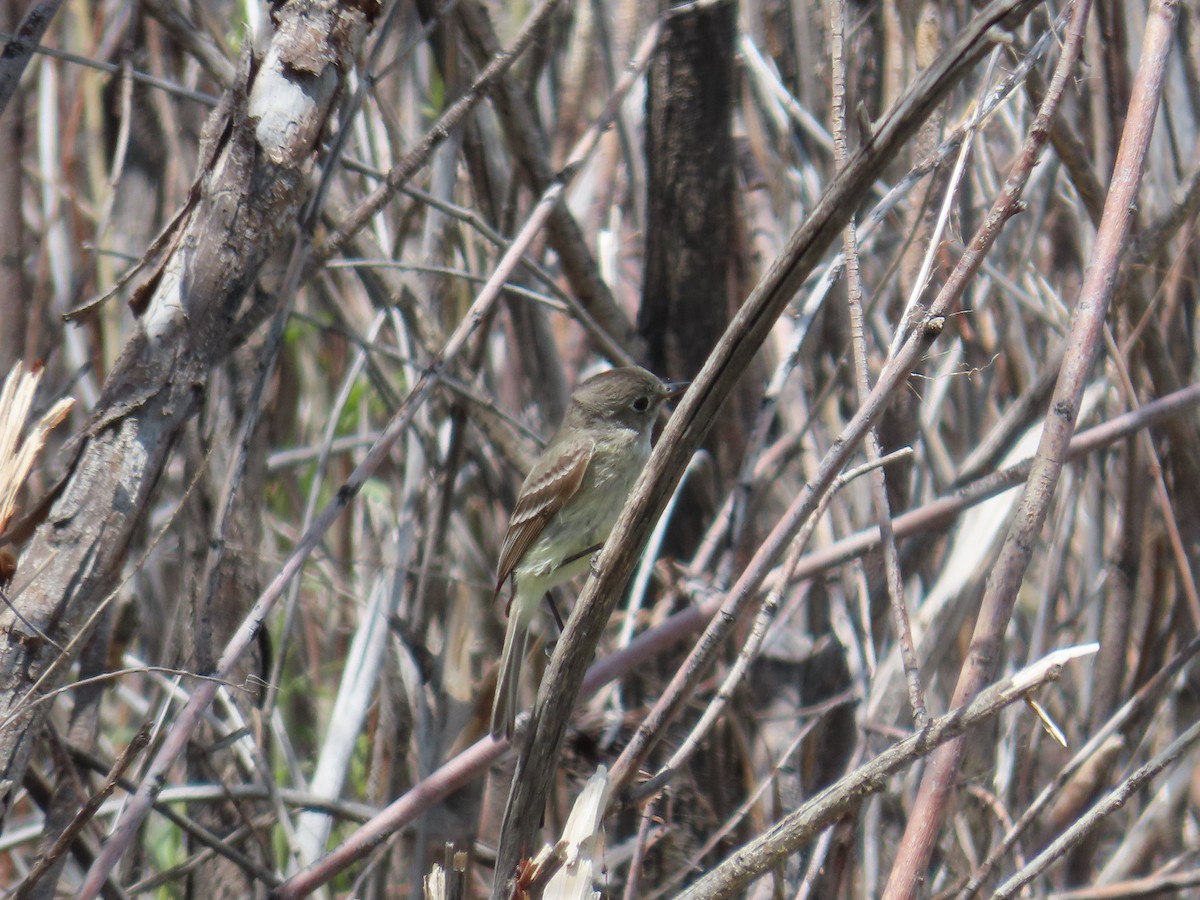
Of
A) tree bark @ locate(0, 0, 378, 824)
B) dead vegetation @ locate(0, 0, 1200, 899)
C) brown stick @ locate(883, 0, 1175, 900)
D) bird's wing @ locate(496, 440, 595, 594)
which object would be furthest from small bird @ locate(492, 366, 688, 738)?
brown stick @ locate(883, 0, 1175, 900)

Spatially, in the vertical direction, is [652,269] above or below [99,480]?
above

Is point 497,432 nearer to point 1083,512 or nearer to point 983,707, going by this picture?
point 1083,512

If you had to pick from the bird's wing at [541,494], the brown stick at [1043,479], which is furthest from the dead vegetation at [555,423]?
the bird's wing at [541,494]

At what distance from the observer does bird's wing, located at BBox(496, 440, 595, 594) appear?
3756 millimetres

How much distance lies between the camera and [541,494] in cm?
379

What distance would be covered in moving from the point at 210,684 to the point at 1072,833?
1533 millimetres

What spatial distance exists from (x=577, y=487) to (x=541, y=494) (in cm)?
15

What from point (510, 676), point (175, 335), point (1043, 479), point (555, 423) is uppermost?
point (175, 335)

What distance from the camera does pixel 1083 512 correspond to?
4.10m

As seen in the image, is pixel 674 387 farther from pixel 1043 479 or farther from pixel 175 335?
pixel 1043 479

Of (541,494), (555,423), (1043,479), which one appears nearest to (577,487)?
(541,494)

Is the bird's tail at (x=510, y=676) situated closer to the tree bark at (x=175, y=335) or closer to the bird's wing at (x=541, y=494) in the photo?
the bird's wing at (x=541, y=494)

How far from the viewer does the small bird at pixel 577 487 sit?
12.1 feet

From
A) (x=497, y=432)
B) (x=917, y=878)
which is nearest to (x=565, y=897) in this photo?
(x=917, y=878)
